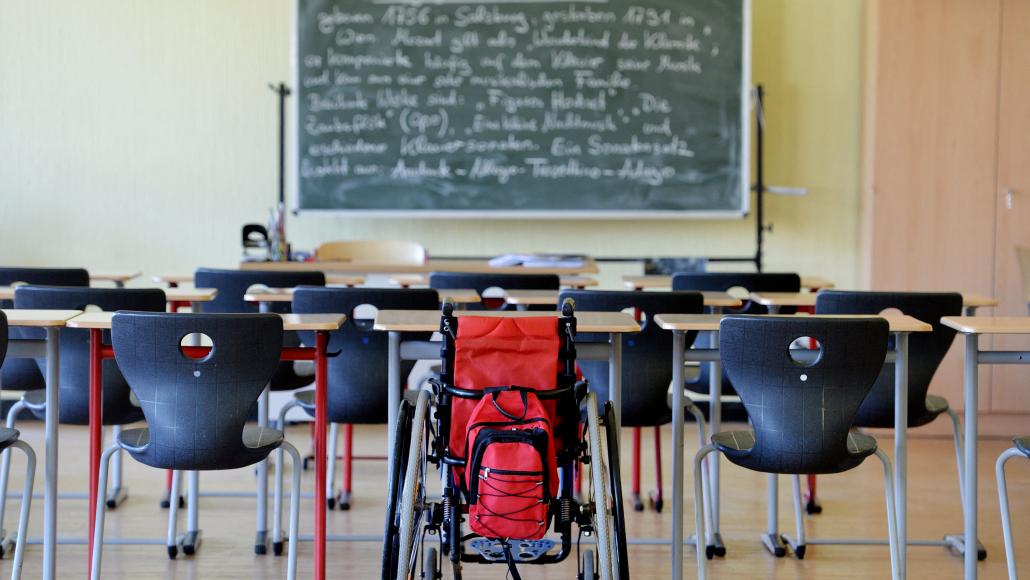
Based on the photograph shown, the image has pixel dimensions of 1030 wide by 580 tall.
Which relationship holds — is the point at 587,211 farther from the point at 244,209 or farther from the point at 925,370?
the point at 925,370

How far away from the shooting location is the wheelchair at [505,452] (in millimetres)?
2080

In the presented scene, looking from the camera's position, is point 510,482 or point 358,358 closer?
point 510,482

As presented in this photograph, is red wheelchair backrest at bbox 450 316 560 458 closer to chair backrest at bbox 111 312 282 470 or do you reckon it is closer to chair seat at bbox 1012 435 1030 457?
chair backrest at bbox 111 312 282 470

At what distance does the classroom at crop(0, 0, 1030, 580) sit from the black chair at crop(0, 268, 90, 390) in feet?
0.04

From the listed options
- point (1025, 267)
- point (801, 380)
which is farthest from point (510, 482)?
point (1025, 267)

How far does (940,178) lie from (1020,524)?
214 centimetres

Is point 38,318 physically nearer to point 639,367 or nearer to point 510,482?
point 510,482

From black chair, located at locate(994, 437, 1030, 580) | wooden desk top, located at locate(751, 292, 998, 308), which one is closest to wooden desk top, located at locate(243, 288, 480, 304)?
wooden desk top, located at locate(751, 292, 998, 308)

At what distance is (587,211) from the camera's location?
19.1 feet

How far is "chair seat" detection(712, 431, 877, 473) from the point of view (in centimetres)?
257

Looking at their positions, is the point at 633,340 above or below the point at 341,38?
below

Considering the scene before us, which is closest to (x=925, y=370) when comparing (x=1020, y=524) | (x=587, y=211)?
(x=1020, y=524)

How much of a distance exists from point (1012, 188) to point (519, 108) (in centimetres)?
257

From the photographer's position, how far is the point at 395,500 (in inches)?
86.0
